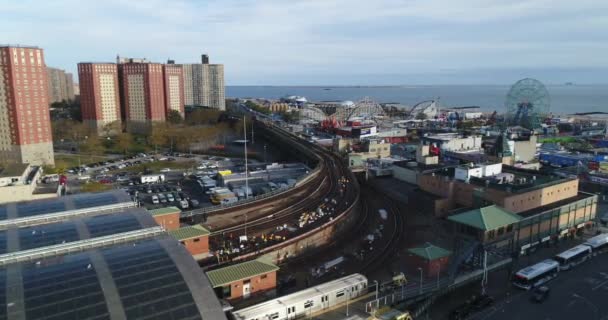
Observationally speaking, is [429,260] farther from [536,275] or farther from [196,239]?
[196,239]

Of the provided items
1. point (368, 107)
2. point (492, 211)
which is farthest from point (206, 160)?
point (368, 107)

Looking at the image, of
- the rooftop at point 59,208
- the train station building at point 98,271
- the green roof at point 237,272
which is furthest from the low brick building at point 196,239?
the green roof at point 237,272

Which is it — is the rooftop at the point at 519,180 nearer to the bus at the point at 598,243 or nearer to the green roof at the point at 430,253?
the bus at the point at 598,243

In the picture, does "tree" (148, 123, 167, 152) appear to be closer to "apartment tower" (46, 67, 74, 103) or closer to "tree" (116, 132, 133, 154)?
"tree" (116, 132, 133, 154)

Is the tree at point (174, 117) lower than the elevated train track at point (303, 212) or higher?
higher

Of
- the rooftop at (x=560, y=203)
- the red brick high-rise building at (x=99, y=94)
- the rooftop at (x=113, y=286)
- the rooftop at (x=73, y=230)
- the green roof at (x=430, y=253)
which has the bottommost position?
the green roof at (x=430, y=253)

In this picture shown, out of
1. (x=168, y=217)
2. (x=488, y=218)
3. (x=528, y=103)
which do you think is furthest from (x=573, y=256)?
(x=528, y=103)

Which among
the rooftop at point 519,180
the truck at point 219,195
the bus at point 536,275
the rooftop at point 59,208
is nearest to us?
the rooftop at point 59,208
